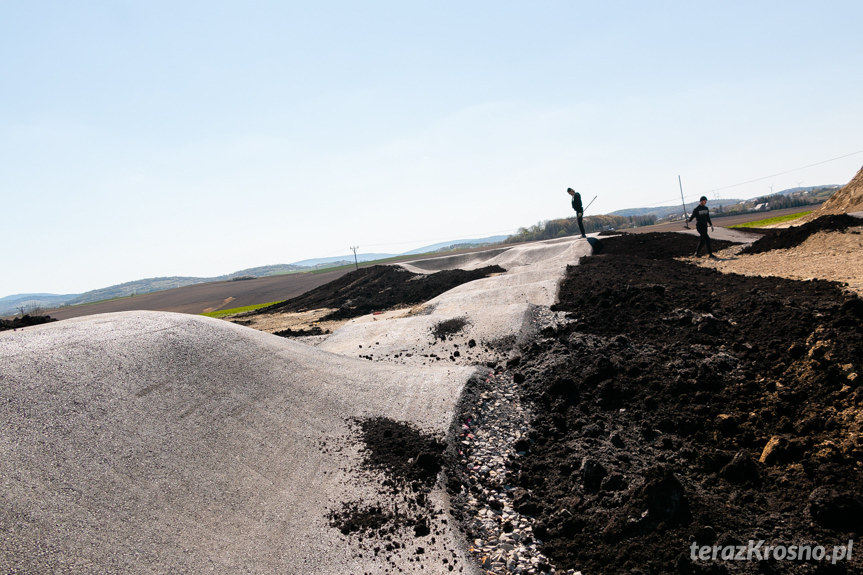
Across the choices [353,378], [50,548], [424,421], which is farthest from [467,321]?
[50,548]

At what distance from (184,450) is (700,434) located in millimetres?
7063

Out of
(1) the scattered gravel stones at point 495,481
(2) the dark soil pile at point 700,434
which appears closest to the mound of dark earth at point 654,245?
(2) the dark soil pile at point 700,434

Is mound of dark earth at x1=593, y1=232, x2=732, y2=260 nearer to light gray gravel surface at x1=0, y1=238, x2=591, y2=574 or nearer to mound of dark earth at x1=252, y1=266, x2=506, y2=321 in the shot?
mound of dark earth at x1=252, y1=266, x2=506, y2=321

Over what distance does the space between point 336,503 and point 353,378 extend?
367 centimetres

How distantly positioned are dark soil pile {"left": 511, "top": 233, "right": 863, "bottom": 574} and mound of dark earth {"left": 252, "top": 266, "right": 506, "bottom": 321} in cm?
1427

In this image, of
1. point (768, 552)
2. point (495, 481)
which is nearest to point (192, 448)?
point (495, 481)

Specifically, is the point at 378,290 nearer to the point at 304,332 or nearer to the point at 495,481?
the point at 304,332

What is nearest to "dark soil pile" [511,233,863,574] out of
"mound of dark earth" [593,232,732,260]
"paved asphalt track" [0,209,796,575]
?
"paved asphalt track" [0,209,796,575]

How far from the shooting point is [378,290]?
29.0m

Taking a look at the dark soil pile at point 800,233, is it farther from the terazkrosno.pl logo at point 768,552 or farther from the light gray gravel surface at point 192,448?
the terazkrosno.pl logo at point 768,552

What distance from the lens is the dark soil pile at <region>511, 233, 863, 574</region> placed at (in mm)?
4316

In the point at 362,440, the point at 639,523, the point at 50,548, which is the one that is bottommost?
the point at 639,523

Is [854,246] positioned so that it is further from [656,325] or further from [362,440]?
[362,440]

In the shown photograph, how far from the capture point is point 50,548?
14.2ft
